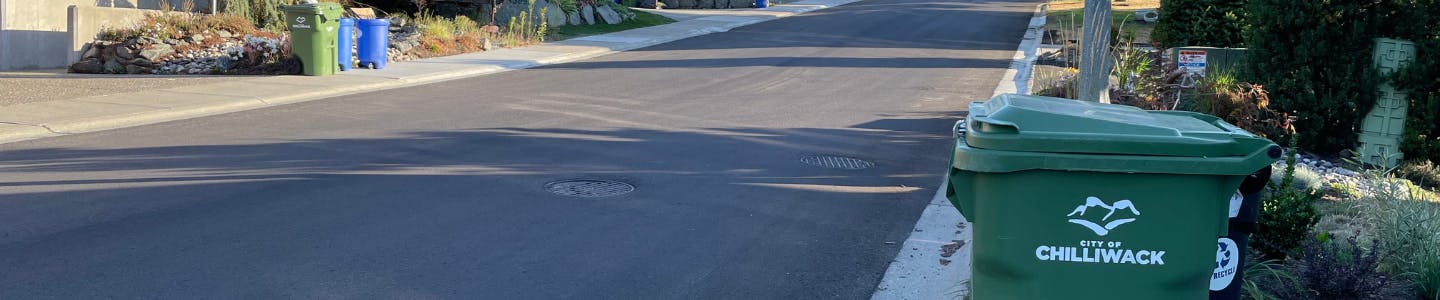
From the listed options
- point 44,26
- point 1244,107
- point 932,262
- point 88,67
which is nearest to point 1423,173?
point 1244,107

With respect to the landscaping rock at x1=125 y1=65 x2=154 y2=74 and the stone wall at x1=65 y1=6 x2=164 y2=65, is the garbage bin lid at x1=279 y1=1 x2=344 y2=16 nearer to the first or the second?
the landscaping rock at x1=125 y1=65 x2=154 y2=74

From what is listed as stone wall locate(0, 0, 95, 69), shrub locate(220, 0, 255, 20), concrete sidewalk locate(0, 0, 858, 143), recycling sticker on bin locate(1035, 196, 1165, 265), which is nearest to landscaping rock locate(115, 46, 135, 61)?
shrub locate(220, 0, 255, 20)

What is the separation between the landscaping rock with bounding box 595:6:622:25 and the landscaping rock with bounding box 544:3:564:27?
77.4 inches

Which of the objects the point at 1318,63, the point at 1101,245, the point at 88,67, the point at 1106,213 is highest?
the point at 1318,63

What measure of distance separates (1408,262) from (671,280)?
3506mm

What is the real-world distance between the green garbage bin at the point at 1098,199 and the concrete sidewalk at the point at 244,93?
385 inches

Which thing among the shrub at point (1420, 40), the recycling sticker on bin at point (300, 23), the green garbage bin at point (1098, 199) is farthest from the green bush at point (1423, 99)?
the recycling sticker on bin at point (300, 23)

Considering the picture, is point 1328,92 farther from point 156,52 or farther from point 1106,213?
point 156,52

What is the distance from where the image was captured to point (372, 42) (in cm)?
1772

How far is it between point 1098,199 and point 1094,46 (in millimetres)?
4549

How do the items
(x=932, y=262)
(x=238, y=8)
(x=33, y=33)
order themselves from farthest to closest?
(x=33, y=33) → (x=238, y=8) → (x=932, y=262)

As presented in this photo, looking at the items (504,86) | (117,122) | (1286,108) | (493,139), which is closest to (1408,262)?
(1286,108)

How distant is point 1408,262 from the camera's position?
17.9 feet

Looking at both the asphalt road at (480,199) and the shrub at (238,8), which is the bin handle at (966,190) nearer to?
the asphalt road at (480,199)
